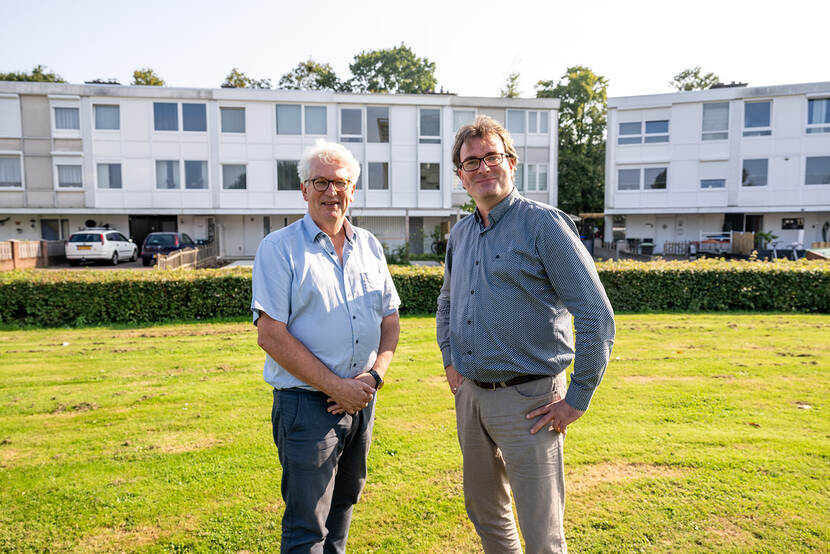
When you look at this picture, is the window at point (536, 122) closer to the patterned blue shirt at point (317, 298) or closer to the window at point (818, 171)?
the window at point (818, 171)

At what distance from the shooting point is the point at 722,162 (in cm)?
3297

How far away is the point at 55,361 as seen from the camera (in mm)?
7941

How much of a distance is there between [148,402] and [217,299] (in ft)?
20.0

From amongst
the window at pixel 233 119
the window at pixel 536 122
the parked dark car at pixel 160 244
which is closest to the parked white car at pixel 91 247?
the parked dark car at pixel 160 244

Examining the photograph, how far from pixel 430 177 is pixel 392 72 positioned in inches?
1169

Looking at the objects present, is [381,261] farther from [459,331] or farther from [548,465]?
[548,465]

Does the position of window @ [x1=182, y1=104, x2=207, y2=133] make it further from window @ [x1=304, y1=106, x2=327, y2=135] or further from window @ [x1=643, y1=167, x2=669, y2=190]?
window @ [x1=643, y1=167, x2=669, y2=190]

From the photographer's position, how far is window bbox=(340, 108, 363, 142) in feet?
103

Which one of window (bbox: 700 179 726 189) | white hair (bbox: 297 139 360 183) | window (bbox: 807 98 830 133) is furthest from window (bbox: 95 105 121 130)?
window (bbox: 807 98 830 133)

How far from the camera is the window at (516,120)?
110 ft

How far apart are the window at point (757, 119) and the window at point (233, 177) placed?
2956cm

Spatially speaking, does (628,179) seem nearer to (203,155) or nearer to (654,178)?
(654,178)

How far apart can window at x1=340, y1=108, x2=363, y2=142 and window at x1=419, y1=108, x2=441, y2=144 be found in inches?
141

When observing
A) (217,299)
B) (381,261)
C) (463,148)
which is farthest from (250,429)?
(217,299)
